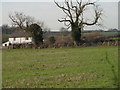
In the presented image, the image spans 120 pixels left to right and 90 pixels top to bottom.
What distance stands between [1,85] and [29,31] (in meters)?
39.9

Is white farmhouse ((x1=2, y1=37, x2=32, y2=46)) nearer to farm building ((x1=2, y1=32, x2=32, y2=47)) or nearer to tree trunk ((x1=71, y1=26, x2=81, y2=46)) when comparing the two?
farm building ((x1=2, y1=32, x2=32, y2=47))

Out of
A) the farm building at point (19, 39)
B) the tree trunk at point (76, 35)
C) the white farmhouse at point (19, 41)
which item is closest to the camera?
the tree trunk at point (76, 35)

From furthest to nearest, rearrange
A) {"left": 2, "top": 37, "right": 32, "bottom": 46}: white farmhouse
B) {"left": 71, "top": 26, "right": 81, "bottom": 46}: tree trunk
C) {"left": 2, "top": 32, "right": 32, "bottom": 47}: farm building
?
1. {"left": 2, "top": 37, "right": 32, "bottom": 46}: white farmhouse
2. {"left": 2, "top": 32, "right": 32, "bottom": 47}: farm building
3. {"left": 71, "top": 26, "right": 81, "bottom": 46}: tree trunk

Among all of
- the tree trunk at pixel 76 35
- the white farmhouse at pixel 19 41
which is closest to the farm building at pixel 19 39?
the white farmhouse at pixel 19 41

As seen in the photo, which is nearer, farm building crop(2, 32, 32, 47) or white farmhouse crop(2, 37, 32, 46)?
farm building crop(2, 32, 32, 47)

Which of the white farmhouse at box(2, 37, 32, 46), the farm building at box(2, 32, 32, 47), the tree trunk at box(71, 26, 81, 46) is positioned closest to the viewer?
the tree trunk at box(71, 26, 81, 46)

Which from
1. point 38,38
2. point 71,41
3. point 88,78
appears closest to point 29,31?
point 38,38

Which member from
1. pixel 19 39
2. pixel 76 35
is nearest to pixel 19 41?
pixel 19 39

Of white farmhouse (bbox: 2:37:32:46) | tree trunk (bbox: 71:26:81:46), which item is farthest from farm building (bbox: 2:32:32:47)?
tree trunk (bbox: 71:26:81:46)

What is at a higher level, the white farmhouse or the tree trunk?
the tree trunk

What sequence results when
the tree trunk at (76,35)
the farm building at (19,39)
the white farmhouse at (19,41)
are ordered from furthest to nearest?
1. the white farmhouse at (19,41)
2. the farm building at (19,39)
3. the tree trunk at (76,35)

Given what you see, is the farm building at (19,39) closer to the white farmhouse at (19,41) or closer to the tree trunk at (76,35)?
the white farmhouse at (19,41)

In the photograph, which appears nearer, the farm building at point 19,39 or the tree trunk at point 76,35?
the tree trunk at point 76,35

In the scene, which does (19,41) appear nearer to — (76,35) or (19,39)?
(19,39)
